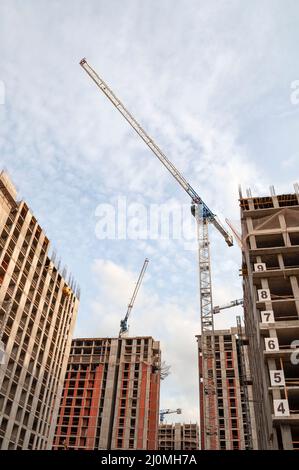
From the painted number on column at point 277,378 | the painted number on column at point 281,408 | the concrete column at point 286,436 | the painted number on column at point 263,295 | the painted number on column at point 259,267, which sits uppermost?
the painted number on column at point 259,267

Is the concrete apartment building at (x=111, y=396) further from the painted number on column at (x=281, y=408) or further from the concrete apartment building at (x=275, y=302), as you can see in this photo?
the painted number on column at (x=281, y=408)

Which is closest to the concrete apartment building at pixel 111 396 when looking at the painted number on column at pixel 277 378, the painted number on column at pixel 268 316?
the painted number on column at pixel 268 316

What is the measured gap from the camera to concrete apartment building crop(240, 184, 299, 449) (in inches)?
1146

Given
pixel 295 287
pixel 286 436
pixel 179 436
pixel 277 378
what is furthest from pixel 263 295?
pixel 179 436

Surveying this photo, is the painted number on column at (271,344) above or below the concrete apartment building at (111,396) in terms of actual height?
below

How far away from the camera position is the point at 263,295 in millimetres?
34531

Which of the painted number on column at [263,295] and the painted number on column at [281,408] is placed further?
the painted number on column at [263,295]

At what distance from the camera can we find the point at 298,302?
3312 cm

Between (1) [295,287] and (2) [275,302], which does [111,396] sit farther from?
(1) [295,287]

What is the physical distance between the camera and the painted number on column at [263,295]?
34.1 metres

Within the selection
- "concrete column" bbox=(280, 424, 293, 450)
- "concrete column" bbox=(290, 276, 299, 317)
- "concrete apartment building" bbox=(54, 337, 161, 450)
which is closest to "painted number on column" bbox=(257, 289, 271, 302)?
"concrete column" bbox=(290, 276, 299, 317)
